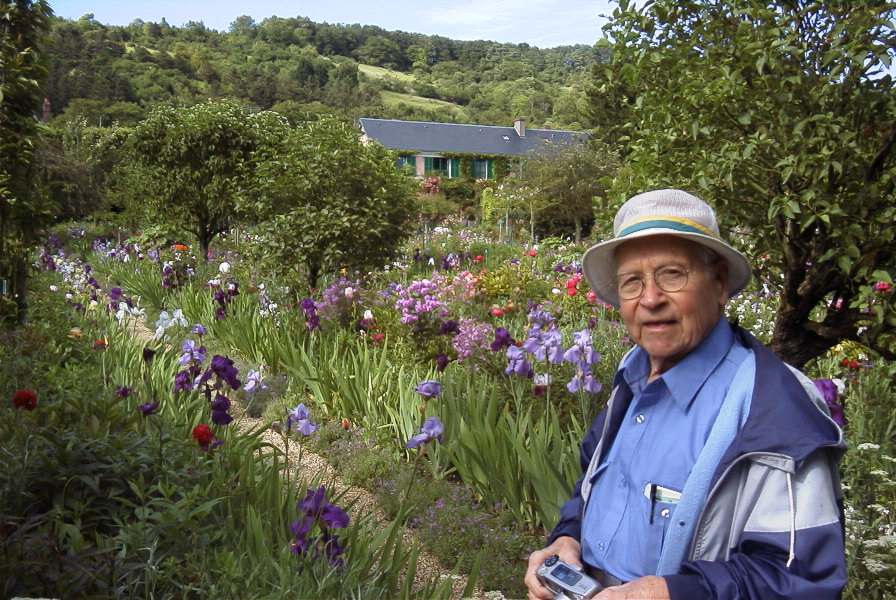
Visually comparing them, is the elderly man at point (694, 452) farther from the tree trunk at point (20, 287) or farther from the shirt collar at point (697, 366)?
the tree trunk at point (20, 287)

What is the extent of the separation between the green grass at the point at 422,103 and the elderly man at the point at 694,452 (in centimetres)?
7988

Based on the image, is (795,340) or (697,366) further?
(795,340)

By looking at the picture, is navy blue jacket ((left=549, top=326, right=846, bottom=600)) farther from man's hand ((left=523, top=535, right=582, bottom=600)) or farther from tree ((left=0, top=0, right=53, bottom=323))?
tree ((left=0, top=0, right=53, bottom=323))

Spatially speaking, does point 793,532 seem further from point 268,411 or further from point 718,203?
point 268,411

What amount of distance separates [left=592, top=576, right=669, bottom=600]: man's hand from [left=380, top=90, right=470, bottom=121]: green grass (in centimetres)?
8023

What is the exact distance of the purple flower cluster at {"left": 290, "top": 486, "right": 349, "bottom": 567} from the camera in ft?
6.82

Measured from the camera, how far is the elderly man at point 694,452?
1.18 m

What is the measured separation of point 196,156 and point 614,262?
35.4 feet

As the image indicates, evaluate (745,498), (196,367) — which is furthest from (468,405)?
(745,498)

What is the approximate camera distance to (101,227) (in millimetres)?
19953

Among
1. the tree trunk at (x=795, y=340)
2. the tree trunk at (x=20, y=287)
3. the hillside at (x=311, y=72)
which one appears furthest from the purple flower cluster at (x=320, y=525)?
the hillside at (x=311, y=72)

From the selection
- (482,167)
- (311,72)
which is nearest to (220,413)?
(482,167)

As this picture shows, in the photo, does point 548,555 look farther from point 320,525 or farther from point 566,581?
point 320,525

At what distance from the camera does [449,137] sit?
44219 mm
